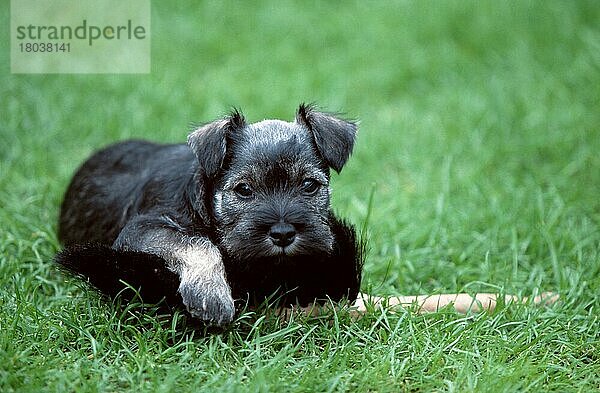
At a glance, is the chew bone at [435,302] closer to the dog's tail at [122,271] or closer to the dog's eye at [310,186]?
the dog's eye at [310,186]

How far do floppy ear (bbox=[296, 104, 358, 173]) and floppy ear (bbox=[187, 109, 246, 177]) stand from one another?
446mm

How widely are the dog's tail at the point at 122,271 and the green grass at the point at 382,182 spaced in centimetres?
12

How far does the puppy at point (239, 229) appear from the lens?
3953 millimetres

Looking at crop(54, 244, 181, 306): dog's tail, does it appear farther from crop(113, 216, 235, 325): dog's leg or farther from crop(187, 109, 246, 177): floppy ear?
crop(187, 109, 246, 177): floppy ear

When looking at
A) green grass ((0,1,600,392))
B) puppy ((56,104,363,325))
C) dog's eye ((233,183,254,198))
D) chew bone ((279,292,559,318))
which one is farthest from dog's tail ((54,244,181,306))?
chew bone ((279,292,559,318))

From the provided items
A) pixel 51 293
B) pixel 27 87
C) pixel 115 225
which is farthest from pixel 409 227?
pixel 27 87

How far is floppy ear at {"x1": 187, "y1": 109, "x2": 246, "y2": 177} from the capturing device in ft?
13.8

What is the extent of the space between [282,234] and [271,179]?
36 cm

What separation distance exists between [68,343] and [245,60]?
5004mm
